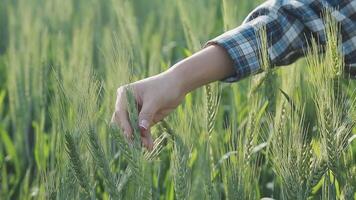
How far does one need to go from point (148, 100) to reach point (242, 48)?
0.22 m

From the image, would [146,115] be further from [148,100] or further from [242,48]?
[242,48]

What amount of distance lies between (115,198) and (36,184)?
0.76 meters

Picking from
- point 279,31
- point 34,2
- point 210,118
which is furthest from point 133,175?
point 34,2

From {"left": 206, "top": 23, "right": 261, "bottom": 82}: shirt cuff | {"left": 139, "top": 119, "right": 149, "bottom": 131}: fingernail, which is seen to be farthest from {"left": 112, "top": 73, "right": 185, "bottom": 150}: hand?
{"left": 206, "top": 23, "right": 261, "bottom": 82}: shirt cuff

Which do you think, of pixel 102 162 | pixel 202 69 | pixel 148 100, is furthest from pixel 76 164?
pixel 202 69

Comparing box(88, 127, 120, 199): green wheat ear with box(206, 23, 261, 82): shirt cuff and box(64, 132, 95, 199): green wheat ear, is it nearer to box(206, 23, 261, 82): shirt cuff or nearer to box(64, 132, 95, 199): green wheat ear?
box(64, 132, 95, 199): green wheat ear

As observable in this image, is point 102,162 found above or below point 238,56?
below

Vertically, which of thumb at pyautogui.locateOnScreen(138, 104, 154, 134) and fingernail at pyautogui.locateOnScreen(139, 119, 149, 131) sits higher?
thumb at pyautogui.locateOnScreen(138, 104, 154, 134)

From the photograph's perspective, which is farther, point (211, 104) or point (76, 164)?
point (211, 104)

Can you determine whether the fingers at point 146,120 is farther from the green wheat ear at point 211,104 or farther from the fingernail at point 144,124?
the green wheat ear at point 211,104

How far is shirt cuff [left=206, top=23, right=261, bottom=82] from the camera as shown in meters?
1.62

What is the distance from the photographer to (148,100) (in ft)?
5.01

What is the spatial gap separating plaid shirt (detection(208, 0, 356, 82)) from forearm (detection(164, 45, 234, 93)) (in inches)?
0.7

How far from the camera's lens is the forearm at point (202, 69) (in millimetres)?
1560
